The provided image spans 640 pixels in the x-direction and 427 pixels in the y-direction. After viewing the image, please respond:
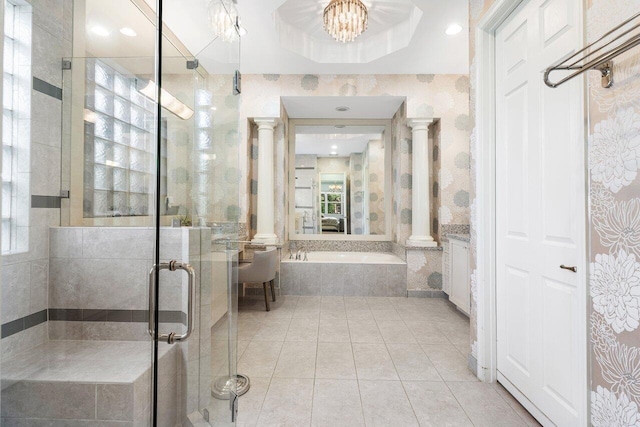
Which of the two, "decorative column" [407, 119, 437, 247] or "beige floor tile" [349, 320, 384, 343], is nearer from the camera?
"beige floor tile" [349, 320, 384, 343]

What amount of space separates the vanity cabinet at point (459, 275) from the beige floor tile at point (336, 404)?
171 centimetres

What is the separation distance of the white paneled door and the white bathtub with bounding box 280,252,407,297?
2.02 m

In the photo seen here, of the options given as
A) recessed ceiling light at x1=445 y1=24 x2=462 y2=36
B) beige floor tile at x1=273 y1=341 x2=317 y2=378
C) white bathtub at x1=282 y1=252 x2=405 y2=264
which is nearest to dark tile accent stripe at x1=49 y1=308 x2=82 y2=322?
beige floor tile at x1=273 y1=341 x2=317 y2=378

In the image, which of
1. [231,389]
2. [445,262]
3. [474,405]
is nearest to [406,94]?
[445,262]

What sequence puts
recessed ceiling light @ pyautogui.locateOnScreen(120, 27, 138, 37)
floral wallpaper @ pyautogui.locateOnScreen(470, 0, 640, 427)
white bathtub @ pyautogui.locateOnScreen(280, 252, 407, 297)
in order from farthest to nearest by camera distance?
white bathtub @ pyautogui.locateOnScreen(280, 252, 407, 297) → recessed ceiling light @ pyautogui.locateOnScreen(120, 27, 138, 37) → floral wallpaper @ pyautogui.locateOnScreen(470, 0, 640, 427)

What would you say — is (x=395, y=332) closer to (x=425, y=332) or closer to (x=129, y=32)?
(x=425, y=332)

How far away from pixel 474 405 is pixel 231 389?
1326mm

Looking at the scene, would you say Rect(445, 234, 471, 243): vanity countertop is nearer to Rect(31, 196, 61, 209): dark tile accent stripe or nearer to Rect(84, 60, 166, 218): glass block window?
Rect(84, 60, 166, 218): glass block window

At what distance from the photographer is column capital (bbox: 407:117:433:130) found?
155 inches

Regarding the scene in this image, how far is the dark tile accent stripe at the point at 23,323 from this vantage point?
1328 millimetres

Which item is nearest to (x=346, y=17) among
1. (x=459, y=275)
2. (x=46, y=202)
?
(x=46, y=202)

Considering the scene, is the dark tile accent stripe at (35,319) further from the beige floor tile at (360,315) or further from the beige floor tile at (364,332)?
the beige floor tile at (360,315)

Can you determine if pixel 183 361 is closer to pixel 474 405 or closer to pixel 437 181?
pixel 474 405

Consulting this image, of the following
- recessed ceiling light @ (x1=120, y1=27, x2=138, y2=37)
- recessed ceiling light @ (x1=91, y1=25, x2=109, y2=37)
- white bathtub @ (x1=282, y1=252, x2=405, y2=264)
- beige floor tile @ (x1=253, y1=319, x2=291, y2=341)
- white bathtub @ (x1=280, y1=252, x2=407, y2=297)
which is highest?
recessed ceiling light @ (x1=120, y1=27, x2=138, y2=37)
